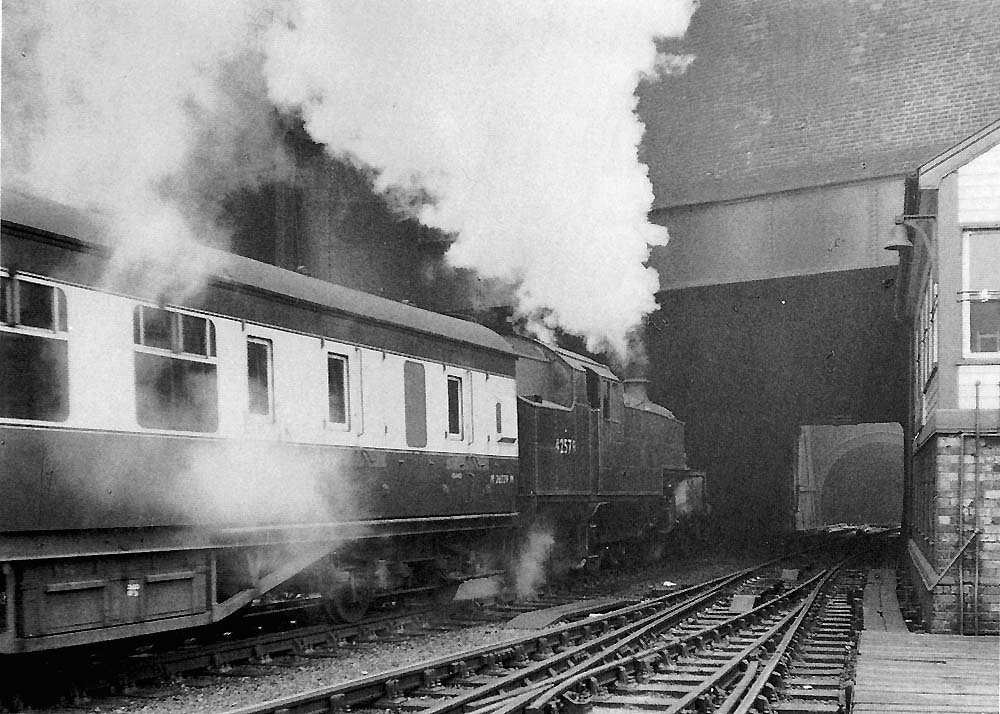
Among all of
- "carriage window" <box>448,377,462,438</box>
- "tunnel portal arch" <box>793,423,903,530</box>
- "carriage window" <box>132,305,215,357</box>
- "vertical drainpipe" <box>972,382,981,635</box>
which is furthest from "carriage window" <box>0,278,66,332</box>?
"tunnel portal arch" <box>793,423,903,530</box>

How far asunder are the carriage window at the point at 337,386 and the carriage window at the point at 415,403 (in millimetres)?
916

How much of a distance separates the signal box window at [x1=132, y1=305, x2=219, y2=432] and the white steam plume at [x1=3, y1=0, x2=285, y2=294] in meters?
0.81

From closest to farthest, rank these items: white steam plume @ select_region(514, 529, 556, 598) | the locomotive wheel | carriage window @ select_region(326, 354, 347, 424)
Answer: carriage window @ select_region(326, 354, 347, 424) < the locomotive wheel < white steam plume @ select_region(514, 529, 556, 598)

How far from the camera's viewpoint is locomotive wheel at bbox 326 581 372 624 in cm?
1003

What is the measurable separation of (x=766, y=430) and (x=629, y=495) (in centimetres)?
1330

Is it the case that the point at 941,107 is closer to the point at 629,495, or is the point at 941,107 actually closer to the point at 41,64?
the point at 629,495

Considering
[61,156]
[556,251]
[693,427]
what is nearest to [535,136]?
[556,251]

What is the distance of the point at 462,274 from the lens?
18.4 metres

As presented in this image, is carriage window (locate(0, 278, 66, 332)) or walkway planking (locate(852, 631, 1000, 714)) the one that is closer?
carriage window (locate(0, 278, 66, 332))

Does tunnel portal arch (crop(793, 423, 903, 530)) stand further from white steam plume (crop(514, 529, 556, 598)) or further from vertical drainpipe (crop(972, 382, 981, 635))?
vertical drainpipe (crop(972, 382, 981, 635))

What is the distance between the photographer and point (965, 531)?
9617 mm

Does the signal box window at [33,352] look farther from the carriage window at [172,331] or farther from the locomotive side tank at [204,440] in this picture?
the carriage window at [172,331]

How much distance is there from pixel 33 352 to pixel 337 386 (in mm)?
3209

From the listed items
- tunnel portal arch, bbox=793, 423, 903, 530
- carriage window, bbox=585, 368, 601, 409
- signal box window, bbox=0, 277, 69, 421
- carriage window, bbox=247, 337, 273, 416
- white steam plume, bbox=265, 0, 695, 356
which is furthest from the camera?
tunnel portal arch, bbox=793, 423, 903, 530
